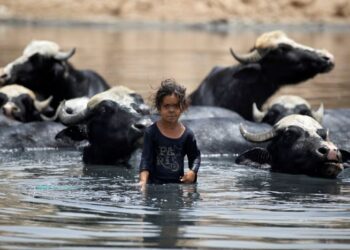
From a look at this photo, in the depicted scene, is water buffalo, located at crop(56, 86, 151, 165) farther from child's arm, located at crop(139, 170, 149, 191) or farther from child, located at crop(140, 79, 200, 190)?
child's arm, located at crop(139, 170, 149, 191)

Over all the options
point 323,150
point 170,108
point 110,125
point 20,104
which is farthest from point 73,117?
point 170,108

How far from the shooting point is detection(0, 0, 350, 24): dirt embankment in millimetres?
56875

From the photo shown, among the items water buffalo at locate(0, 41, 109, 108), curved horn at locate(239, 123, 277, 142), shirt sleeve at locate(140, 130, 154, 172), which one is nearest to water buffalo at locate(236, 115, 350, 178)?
curved horn at locate(239, 123, 277, 142)

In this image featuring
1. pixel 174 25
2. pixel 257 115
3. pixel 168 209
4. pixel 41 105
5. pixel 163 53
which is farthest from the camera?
pixel 174 25

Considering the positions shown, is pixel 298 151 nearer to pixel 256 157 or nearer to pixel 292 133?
pixel 292 133

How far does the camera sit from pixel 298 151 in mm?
14289

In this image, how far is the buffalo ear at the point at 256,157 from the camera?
14656mm

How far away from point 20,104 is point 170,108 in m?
→ 6.17

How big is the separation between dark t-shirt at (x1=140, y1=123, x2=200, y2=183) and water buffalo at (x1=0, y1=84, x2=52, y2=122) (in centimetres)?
540

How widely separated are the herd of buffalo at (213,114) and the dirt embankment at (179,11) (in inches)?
1445

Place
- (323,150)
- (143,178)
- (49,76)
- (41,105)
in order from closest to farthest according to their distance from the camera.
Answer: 1. (143,178)
2. (323,150)
3. (41,105)
4. (49,76)

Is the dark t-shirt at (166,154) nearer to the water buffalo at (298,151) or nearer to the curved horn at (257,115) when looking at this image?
the water buffalo at (298,151)

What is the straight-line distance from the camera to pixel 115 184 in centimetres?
1321

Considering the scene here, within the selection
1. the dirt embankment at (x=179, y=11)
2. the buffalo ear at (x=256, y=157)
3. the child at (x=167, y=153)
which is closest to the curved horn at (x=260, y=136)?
the buffalo ear at (x=256, y=157)
